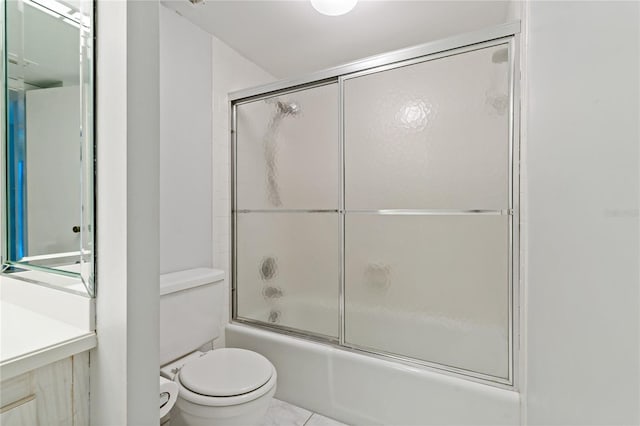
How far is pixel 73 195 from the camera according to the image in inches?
26.5

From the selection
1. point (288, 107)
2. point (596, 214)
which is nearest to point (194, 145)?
point (288, 107)

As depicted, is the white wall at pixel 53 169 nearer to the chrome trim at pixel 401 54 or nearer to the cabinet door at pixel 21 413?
the cabinet door at pixel 21 413

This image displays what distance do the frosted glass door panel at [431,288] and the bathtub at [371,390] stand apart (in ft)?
0.29

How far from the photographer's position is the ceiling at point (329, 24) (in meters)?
1.71

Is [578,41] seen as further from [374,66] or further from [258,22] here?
[258,22]

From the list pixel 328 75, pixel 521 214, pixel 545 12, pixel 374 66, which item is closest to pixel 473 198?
pixel 521 214

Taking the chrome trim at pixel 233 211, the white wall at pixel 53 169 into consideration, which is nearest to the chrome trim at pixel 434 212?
the chrome trim at pixel 233 211

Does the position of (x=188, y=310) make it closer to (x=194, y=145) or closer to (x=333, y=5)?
(x=194, y=145)

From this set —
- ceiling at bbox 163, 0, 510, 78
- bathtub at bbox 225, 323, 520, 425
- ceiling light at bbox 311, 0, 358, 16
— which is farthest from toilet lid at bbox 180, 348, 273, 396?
ceiling at bbox 163, 0, 510, 78

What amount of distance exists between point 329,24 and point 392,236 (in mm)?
1360

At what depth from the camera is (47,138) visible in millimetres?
766

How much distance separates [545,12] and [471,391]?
1.52 meters

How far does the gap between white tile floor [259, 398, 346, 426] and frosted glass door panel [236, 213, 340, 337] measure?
1.32 ft

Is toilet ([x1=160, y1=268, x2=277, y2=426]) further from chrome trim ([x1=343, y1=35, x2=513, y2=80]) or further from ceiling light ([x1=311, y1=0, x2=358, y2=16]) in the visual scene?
ceiling light ([x1=311, y1=0, x2=358, y2=16])
